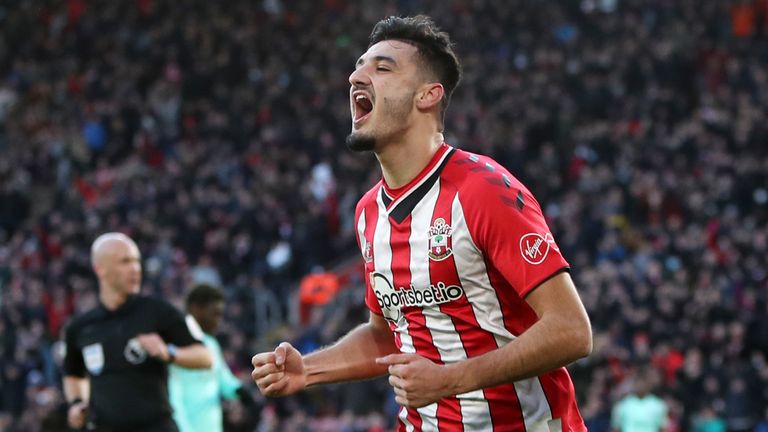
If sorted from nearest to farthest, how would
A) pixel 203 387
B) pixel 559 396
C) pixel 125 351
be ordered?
1. pixel 559 396
2. pixel 125 351
3. pixel 203 387

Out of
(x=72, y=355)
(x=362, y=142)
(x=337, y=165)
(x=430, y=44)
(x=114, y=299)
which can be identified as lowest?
(x=72, y=355)

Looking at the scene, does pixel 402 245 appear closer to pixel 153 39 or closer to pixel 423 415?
pixel 423 415

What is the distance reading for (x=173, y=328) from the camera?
288 inches

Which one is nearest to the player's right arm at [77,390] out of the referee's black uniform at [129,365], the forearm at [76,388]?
the forearm at [76,388]

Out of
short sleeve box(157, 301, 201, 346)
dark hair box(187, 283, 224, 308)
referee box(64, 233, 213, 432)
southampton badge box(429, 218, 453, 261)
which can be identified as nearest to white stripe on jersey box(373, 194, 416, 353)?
southampton badge box(429, 218, 453, 261)

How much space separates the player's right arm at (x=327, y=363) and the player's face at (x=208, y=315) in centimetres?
441

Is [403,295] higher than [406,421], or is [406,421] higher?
[403,295]

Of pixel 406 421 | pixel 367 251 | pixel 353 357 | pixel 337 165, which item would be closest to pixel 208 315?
pixel 353 357

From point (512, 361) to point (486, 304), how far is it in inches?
→ 13.8

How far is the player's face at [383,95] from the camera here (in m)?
4.26

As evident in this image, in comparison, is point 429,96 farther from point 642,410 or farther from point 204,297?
point 642,410

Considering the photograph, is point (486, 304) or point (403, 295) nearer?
point (486, 304)

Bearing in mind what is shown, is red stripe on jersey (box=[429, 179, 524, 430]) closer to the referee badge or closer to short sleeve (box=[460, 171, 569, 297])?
short sleeve (box=[460, 171, 569, 297])

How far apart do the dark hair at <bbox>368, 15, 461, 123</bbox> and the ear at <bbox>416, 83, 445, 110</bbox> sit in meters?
0.04
